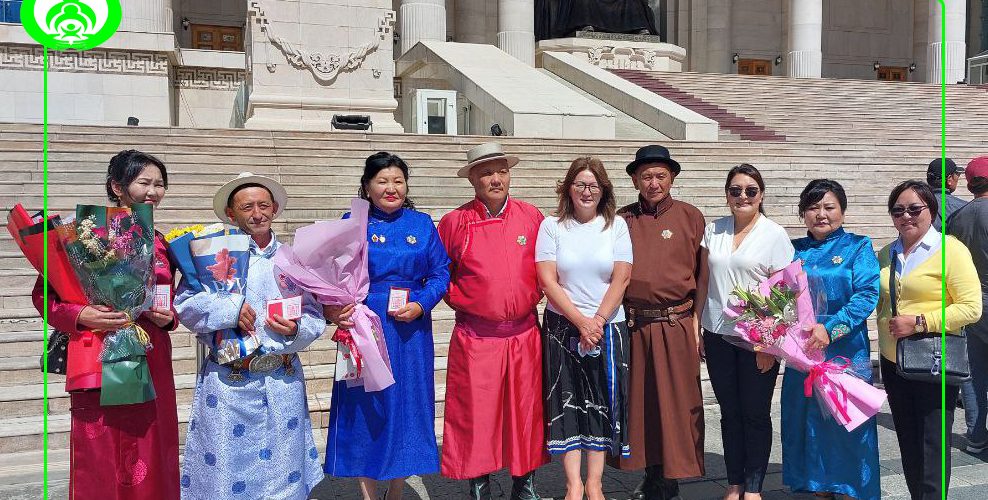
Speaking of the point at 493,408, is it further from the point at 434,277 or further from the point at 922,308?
the point at 922,308

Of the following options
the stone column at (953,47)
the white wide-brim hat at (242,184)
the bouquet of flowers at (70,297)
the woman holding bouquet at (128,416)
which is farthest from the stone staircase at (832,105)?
the bouquet of flowers at (70,297)

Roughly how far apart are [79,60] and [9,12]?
2.40m

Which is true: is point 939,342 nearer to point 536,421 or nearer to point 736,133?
point 536,421

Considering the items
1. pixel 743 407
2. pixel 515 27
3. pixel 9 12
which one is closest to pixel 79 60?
pixel 9 12

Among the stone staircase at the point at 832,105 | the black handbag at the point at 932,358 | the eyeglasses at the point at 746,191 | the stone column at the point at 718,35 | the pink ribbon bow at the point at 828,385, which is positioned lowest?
the pink ribbon bow at the point at 828,385

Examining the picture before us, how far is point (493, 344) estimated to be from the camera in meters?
4.25

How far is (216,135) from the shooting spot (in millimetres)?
11391

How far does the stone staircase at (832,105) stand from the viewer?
17.3m

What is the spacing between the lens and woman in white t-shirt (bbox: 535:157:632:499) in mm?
4172

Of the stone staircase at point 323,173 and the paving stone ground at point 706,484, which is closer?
the paving stone ground at point 706,484

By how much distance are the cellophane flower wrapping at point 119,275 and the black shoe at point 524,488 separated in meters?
1.97

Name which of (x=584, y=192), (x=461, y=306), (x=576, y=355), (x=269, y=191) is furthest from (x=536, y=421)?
(x=269, y=191)

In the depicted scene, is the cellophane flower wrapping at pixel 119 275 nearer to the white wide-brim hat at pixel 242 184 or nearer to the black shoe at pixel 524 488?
the white wide-brim hat at pixel 242 184

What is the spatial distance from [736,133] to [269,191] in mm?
14149
